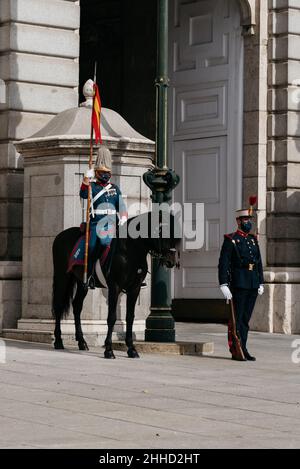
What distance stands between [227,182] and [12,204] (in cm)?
498

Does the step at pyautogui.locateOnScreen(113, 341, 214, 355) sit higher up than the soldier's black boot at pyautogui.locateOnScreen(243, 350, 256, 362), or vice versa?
the step at pyautogui.locateOnScreen(113, 341, 214, 355)

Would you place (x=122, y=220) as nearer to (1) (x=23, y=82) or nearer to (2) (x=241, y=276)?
(2) (x=241, y=276)

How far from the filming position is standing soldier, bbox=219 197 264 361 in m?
16.1

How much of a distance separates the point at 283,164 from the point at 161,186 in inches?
244

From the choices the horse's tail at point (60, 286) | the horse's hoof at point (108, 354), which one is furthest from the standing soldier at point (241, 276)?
the horse's tail at point (60, 286)

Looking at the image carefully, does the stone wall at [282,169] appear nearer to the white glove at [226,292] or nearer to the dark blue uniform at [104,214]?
the white glove at [226,292]

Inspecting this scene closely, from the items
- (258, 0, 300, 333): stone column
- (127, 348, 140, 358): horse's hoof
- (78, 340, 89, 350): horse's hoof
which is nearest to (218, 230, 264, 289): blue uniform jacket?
(127, 348, 140, 358): horse's hoof

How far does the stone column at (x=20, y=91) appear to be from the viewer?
19078 millimetres

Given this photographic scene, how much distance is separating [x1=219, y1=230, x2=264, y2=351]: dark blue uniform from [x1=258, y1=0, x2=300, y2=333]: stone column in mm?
5777

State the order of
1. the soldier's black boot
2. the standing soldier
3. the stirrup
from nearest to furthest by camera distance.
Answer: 1. the stirrup
2. the standing soldier
3. the soldier's black boot

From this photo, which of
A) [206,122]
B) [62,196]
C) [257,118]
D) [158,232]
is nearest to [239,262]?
[158,232]

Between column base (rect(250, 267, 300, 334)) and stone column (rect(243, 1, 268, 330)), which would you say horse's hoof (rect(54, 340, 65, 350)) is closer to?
column base (rect(250, 267, 300, 334))

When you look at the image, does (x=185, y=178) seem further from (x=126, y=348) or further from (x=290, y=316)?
(x=126, y=348)

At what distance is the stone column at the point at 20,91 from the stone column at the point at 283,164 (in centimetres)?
436
